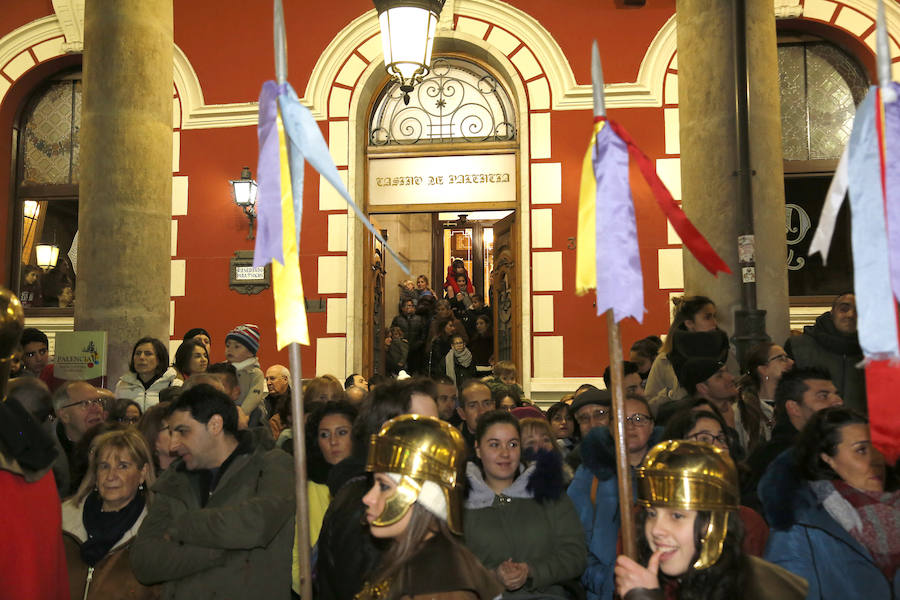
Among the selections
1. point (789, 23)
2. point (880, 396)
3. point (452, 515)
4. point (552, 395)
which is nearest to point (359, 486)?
point (452, 515)

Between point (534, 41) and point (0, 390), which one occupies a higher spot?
point (534, 41)

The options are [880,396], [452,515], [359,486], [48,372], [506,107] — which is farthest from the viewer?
[506,107]

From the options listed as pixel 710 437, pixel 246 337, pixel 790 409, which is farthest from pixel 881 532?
pixel 246 337

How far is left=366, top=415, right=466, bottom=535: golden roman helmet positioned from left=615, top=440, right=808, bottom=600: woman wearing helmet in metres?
0.56

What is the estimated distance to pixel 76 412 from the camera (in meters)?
4.84

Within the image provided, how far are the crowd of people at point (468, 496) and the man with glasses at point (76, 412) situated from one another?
0.01m

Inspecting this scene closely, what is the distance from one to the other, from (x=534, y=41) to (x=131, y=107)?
17.5 feet

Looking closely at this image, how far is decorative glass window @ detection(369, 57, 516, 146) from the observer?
10.4m

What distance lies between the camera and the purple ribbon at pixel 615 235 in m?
2.21

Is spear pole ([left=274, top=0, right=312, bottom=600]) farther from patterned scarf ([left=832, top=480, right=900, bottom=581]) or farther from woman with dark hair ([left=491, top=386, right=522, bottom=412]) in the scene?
woman with dark hair ([left=491, top=386, right=522, bottom=412])

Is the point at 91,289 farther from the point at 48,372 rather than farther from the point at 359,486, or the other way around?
the point at 359,486

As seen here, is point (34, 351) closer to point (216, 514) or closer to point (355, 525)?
point (216, 514)

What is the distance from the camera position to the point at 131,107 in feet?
20.8

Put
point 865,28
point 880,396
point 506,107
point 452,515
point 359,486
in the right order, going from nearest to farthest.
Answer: point 880,396 → point 452,515 → point 359,486 → point 865,28 → point 506,107
